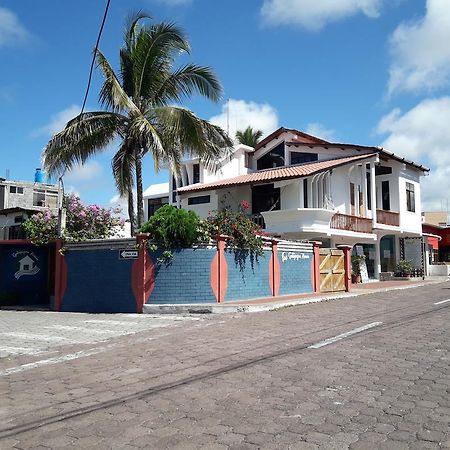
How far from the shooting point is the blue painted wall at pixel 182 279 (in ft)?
49.8

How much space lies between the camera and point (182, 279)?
15.3 metres

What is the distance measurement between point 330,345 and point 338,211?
18563mm

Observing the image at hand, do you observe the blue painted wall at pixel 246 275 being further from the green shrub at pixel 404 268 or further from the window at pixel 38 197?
the window at pixel 38 197

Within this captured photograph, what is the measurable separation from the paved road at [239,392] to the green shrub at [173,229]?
4711mm

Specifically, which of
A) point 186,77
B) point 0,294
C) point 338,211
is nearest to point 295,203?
point 338,211

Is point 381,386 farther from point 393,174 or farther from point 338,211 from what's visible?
point 393,174

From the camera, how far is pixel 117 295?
51.3 feet

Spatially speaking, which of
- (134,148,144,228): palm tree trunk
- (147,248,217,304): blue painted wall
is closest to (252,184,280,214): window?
(134,148,144,228): palm tree trunk

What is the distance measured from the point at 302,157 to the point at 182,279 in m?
17.0

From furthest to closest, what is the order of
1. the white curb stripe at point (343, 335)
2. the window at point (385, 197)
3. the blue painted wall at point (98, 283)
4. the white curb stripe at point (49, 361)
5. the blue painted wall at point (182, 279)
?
the window at point (385, 197)
the blue painted wall at point (98, 283)
the blue painted wall at point (182, 279)
the white curb stripe at point (343, 335)
the white curb stripe at point (49, 361)

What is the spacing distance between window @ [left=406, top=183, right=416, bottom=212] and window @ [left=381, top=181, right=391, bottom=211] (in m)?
1.75

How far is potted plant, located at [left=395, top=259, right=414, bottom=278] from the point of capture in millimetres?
31422

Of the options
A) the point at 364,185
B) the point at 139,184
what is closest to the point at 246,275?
the point at 139,184

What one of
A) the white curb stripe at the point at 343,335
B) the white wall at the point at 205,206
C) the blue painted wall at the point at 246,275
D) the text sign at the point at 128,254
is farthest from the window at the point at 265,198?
the white curb stripe at the point at 343,335
